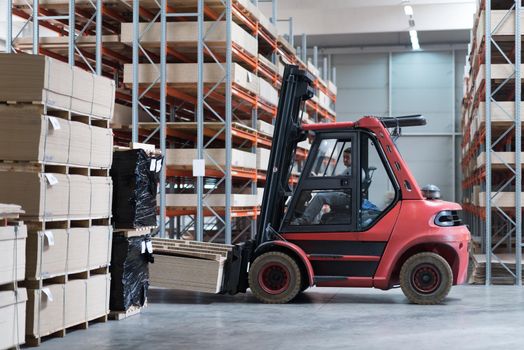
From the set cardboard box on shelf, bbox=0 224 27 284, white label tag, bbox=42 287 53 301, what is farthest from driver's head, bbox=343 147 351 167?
cardboard box on shelf, bbox=0 224 27 284

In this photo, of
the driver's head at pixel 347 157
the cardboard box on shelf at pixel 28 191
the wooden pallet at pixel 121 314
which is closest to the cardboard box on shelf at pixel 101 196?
the cardboard box on shelf at pixel 28 191

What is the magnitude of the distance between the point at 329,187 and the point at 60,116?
10.7 ft

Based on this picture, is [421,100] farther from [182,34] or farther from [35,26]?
[35,26]

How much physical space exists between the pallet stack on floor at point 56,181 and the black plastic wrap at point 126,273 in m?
0.31

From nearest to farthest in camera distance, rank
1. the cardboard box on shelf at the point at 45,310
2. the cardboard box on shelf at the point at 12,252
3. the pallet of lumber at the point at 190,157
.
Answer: the cardboard box on shelf at the point at 12,252
the cardboard box on shelf at the point at 45,310
the pallet of lumber at the point at 190,157

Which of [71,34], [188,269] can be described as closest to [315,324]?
[188,269]

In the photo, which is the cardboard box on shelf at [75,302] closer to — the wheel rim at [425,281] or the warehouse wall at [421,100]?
the wheel rim at [425,281]

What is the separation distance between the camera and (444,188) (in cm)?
2753

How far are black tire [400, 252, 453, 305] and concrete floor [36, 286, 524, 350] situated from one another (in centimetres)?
14

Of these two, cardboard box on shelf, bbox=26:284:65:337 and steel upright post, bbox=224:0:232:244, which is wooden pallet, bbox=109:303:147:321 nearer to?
cardboard box on shelf, bbox=26:284:65:337

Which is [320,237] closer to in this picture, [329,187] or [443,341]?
[329,187]

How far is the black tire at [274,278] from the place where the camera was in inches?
368

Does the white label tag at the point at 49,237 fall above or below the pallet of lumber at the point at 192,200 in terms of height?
below

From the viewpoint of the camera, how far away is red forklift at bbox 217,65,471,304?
9.22 meters
